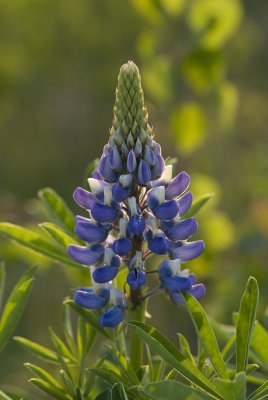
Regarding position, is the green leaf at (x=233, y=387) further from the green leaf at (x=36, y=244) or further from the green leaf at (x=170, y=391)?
the green leaf at (x=36, y=244)

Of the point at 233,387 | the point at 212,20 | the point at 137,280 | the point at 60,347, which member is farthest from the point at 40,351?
the point at 212,20

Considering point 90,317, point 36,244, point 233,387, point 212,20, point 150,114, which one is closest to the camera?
point 233,387

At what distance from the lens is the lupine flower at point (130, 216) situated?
1.22 m

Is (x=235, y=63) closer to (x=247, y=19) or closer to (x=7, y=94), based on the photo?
(x=247, y=19)

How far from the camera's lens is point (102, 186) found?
4.17ft


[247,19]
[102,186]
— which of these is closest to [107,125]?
[247,19]

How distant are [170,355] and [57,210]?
1.89ft

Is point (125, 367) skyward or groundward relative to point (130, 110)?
Answer: groundward

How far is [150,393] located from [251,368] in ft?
0.97

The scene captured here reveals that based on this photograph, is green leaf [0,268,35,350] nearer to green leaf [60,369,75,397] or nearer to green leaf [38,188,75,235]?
green leaf [60,369,75,397]

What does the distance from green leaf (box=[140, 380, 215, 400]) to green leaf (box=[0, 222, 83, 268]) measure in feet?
1.71

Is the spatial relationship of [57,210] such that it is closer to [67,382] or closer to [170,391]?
[67,382]

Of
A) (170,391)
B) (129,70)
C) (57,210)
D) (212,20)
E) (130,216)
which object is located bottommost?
(170,391)

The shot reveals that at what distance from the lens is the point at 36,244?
4.74 feet
